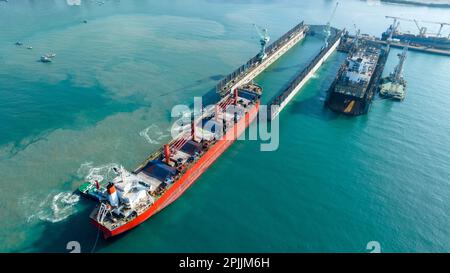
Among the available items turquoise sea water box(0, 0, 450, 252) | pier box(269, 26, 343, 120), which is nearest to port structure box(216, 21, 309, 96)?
turquoise sea water box(0, 0, 450, 252)

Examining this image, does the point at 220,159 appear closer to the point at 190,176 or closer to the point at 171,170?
the point at 190,176

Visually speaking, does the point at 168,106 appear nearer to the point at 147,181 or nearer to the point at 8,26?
the point at 147,181

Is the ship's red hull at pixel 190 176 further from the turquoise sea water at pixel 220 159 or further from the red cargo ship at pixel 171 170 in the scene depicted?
the turquoise sea water at pixel 220 159

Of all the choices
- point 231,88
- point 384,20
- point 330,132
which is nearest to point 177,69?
point 231,88

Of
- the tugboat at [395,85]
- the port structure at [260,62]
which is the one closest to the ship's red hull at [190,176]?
the port structure at [260,62]

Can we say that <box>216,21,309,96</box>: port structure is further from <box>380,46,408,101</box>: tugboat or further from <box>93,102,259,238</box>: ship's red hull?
<box>380,46,408,101</box>: tugboat

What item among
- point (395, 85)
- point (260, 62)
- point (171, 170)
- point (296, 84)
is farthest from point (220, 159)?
point (395, 85)
